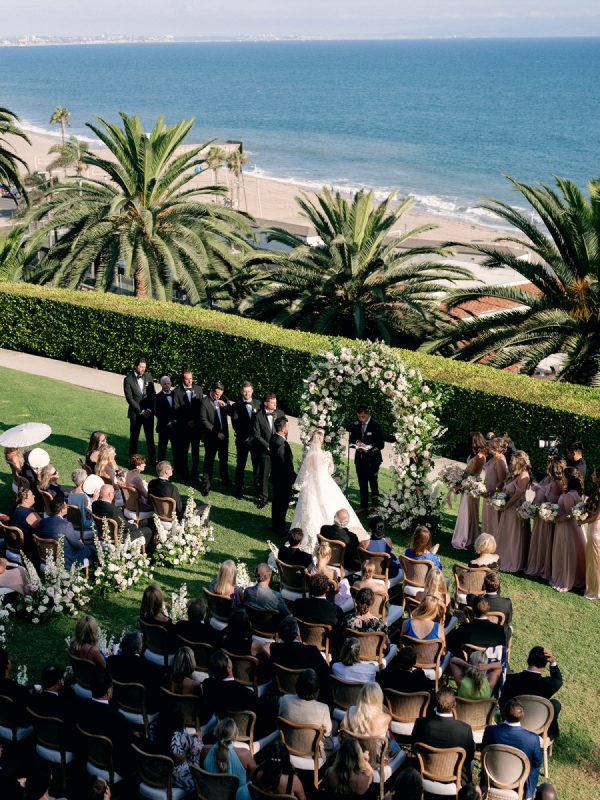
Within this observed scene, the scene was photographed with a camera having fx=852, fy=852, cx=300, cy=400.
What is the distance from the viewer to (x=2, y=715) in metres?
7.13

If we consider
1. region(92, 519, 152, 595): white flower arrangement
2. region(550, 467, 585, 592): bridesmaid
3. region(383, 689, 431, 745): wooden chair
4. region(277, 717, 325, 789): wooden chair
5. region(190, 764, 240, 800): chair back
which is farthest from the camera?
region(550, 467, 585, 592): bridesmaid

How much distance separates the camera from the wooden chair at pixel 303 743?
22.7ft

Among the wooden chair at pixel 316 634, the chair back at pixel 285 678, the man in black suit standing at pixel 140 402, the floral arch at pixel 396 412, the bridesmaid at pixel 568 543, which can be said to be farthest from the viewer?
the man in black suit standing at pixel 140 402

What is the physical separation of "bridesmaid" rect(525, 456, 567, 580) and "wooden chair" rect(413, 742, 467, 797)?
5.38 meters

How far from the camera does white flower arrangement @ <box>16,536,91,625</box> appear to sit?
9.68 metres

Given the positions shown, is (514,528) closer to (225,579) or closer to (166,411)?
(225,579)

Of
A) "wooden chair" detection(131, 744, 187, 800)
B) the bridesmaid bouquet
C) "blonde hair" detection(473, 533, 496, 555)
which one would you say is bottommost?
"wooden chair" detection(131, 744, 187, 800)

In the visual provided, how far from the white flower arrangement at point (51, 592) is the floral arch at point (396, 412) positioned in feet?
14.6

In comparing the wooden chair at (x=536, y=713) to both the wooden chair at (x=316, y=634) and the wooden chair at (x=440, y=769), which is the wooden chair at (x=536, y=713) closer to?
the wooden chair at (x=440, y=769)

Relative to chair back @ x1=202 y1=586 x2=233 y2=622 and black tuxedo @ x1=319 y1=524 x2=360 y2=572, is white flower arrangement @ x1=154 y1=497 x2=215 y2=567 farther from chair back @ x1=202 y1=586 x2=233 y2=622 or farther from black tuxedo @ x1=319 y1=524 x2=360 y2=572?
chair back @ x1=202 y1=586 x2=233 y2=622

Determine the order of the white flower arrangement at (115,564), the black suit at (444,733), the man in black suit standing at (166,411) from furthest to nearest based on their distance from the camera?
the man in black suit standing at (166,411) < the white flower arrangement at (115,564) < the black suit at (444,733)

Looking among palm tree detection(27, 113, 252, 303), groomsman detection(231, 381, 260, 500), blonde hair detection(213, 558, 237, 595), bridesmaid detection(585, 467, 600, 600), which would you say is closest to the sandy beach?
palm tree detection(27, 113, 252, 303)

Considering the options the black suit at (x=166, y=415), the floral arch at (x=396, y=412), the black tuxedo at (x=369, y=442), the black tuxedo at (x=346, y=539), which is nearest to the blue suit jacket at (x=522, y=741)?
the black tuxedo at (x=346, y=539)

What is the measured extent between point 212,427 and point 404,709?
7299 millimetres
